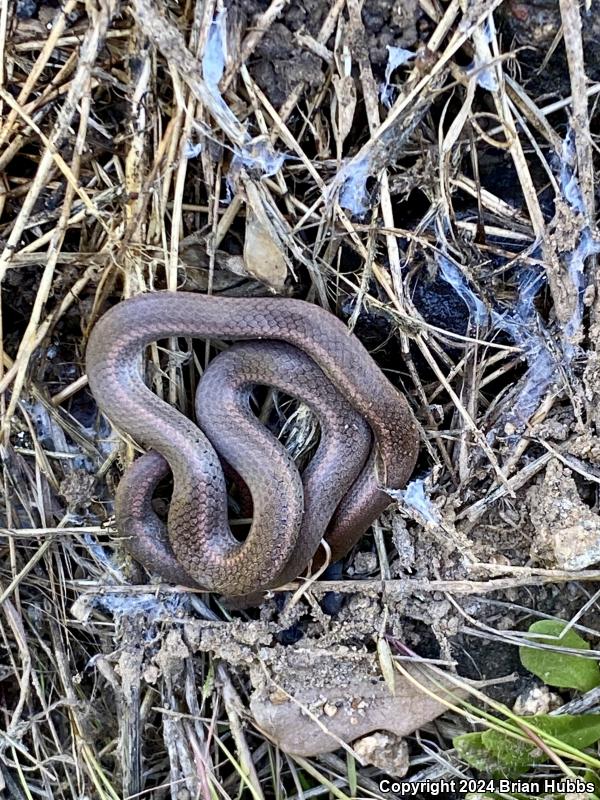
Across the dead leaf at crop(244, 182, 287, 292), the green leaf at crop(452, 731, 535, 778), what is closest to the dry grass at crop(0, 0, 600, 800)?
the dead leaf at crop(244, 182, 287, 292)

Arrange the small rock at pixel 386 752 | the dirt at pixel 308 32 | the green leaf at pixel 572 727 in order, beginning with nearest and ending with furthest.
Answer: the dirt at pixel 308 32 < the green leaf at pixel 572 727 < the small rock at pixel 386 752

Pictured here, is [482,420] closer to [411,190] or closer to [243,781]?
[411,190]

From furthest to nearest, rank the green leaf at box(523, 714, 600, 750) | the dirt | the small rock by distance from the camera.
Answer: the small rock
the green leaf at box(523, 714, 600, 750)
the dirt

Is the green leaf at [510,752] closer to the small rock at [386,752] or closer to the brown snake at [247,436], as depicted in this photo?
the small rock at [386,752]

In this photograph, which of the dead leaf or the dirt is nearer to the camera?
the dirt

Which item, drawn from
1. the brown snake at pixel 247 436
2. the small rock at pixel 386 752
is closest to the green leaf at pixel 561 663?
the small rock at pixel 386 752

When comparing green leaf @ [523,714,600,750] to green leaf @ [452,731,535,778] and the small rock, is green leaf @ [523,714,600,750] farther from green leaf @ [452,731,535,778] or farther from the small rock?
the small rock

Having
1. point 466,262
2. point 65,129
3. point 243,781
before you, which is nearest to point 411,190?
point 466,262
